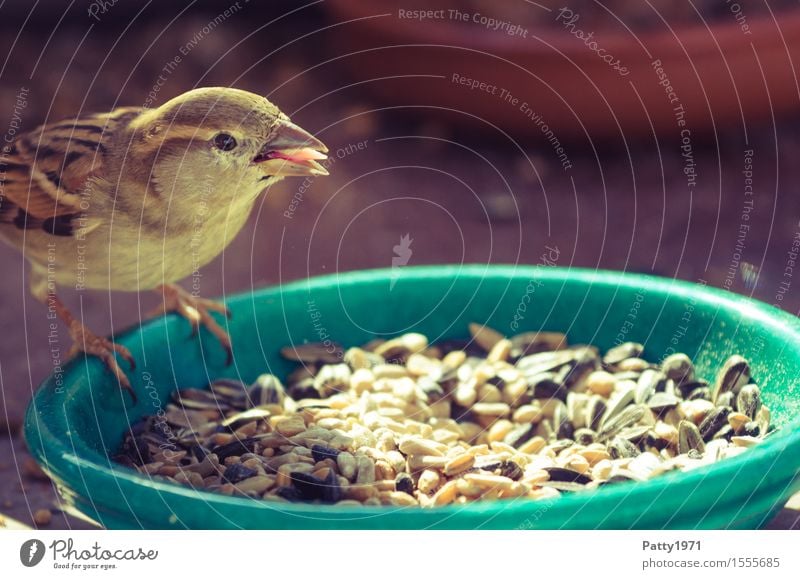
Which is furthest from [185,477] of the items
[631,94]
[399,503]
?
[631,94]

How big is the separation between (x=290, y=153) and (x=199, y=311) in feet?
1.00

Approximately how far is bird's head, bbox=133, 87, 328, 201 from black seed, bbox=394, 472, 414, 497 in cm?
33

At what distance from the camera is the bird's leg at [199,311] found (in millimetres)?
1282

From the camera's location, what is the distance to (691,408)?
117 centimetres

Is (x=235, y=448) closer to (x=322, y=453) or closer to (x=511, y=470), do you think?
(x=322, y=453)

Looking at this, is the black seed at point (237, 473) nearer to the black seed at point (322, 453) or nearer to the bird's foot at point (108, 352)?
the black seed at point (322, 453)

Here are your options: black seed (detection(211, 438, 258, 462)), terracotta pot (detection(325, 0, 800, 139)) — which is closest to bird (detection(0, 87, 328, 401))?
black seed (detection(211, 438, 258, 462))

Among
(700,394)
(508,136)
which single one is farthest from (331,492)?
(508,136)

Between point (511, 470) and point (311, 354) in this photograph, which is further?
point (311, 354)

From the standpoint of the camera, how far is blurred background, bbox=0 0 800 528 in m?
2.08

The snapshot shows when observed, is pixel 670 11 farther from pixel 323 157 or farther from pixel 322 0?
pixel 323 157

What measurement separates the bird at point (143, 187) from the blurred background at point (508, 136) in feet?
2.29

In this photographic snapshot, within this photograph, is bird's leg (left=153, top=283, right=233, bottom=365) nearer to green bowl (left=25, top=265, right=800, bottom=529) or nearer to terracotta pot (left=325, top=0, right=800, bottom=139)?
green bowl (left=25, top=265, right=800, bottom=529)

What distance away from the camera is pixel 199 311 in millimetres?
1281
